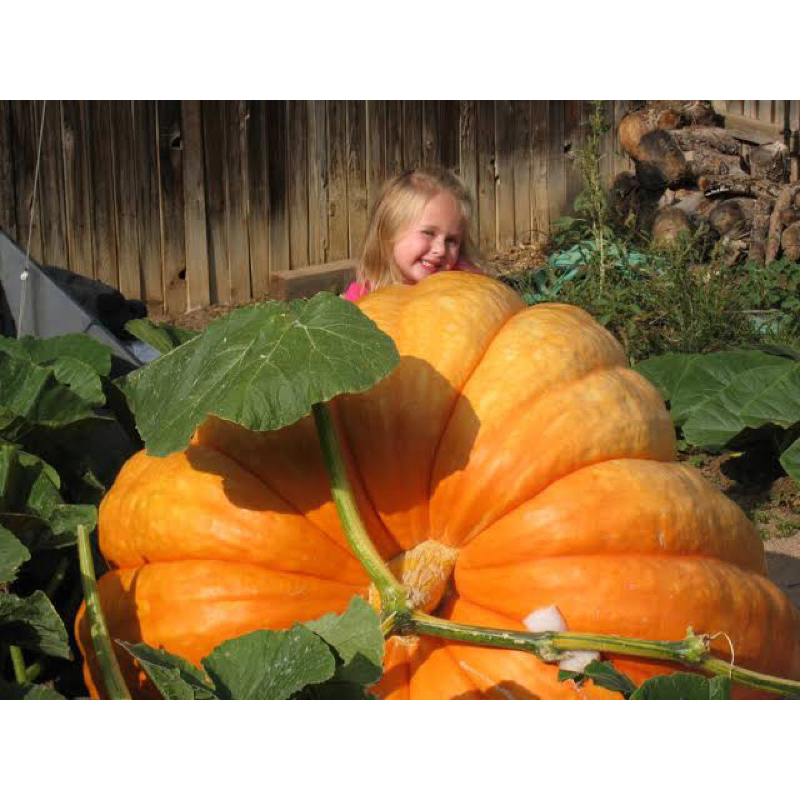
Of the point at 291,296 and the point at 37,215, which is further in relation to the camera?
the point at 291,296

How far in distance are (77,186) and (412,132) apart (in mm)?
2073

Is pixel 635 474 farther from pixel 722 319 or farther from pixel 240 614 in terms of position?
pixel 722 319

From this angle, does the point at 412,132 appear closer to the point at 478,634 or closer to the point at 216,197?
the point at 216,197

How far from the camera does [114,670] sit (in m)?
1.56

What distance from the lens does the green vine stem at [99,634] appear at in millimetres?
1558

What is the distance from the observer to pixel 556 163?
7906 mm

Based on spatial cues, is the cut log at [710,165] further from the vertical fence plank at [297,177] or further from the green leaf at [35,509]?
the green leaf at [35,509]

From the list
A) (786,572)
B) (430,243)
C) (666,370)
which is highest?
(430,243)

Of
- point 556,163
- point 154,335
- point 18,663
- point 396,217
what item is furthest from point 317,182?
point 18,663

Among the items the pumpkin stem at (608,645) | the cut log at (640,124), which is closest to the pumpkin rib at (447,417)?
the pumpkin stem at (608,645)

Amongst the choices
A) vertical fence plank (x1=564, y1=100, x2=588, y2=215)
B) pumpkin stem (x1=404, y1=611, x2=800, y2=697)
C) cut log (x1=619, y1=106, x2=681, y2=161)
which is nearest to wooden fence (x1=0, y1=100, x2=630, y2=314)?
vertical fence plank (x1=564, y1=100, x2=588, y2=215)

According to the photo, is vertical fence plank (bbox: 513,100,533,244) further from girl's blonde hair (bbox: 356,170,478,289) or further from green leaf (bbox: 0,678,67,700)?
green leaf (bbox: 0,678,67,700)

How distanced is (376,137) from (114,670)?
5560mm
